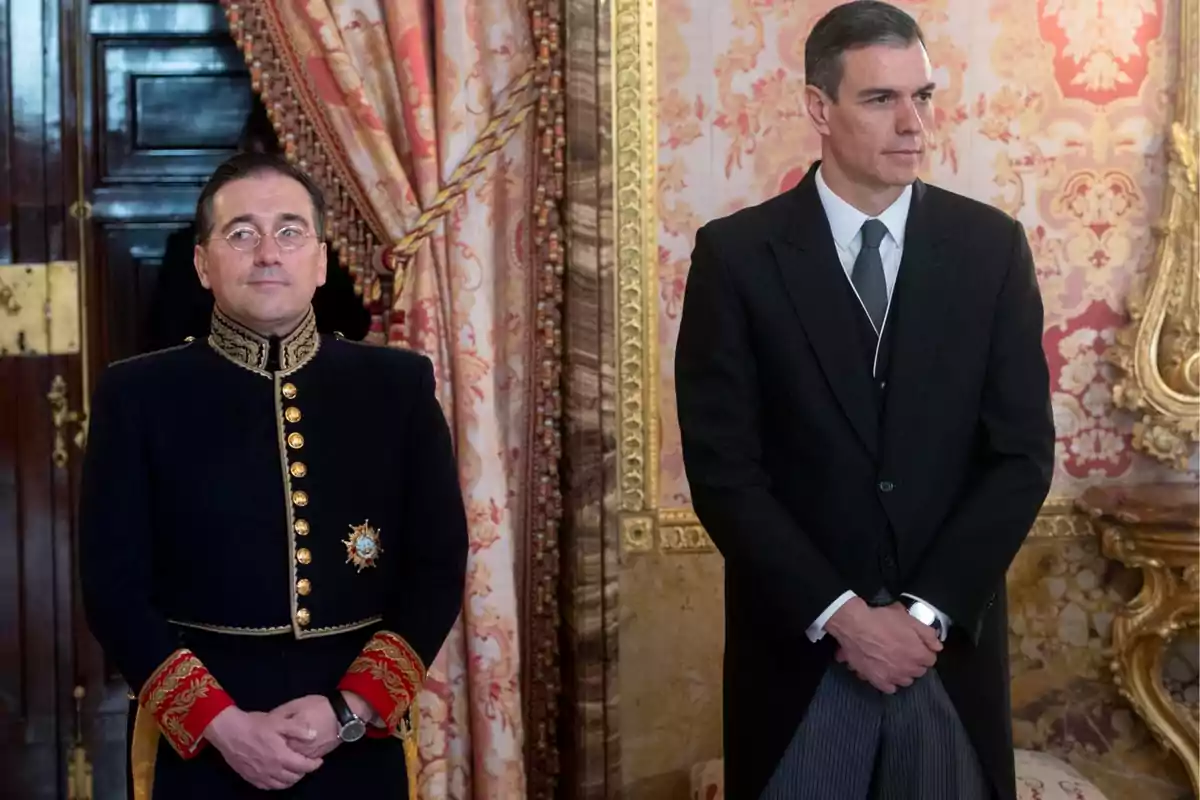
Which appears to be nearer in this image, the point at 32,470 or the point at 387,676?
the point at 387,676

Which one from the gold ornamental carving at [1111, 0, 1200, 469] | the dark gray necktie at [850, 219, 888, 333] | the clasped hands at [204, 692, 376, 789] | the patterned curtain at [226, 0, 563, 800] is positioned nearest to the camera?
the clasped hands at [204, 692, 376, 789]

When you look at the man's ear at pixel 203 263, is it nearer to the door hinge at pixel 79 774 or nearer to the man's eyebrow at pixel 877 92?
the man's eyebrow at pixel 877 92

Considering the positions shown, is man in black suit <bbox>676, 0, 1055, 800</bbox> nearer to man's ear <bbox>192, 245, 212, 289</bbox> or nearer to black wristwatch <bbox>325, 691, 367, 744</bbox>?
black wristwatch <bbox>325, 691, 367, 744</bbox>

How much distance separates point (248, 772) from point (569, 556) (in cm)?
96

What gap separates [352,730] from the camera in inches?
56.7

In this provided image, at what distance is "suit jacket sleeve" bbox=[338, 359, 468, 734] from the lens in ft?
4.81

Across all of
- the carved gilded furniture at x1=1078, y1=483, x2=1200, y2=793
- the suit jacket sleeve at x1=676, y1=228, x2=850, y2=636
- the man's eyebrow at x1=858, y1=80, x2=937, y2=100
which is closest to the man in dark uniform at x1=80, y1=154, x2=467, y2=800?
the suit jacket sleeve at x1=676, y1=228, x2=850, y2=636

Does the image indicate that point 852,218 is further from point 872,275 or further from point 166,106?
point 166,106

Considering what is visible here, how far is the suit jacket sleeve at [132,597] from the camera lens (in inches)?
55.4

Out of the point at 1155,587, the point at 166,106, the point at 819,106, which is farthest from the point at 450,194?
the point at 1155,587

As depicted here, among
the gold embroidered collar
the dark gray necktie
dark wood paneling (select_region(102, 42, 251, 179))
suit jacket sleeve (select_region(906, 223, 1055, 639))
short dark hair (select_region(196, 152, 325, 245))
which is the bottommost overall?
suit jacket sleeve (select_region(906, 223, 1055, 639))

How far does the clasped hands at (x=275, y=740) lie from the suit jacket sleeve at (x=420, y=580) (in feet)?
0.18

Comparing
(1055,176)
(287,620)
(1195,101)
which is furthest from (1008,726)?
(1195,101)

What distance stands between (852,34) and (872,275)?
0.28 m
